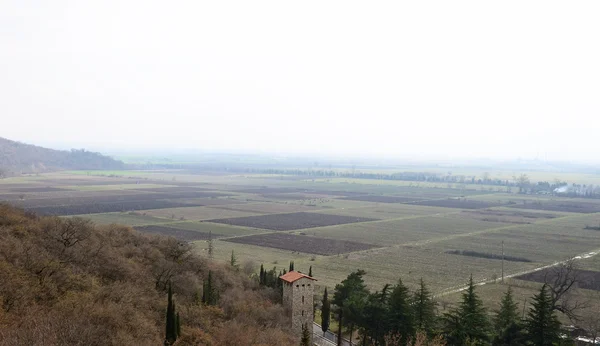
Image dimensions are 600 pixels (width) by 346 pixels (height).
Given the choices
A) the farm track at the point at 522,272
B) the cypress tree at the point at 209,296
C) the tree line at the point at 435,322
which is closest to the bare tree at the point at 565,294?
the farm track at the point at 522,272

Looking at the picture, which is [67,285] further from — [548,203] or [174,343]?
[548,203]

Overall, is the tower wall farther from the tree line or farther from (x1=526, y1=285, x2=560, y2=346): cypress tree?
(x1=526, y1=285, x2=560, y2=346): cypress tree

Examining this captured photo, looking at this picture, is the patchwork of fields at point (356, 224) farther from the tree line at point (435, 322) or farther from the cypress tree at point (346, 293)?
the tree line at point (435, 322)

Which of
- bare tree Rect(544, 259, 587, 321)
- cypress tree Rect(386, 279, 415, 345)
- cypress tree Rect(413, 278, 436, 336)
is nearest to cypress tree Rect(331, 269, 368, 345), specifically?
cypress tree Rect(386, 279, 415, 345)

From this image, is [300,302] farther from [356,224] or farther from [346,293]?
[356,224]

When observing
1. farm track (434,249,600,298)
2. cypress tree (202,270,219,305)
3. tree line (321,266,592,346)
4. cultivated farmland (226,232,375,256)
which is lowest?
cultivated farmland (226,232,375,256)

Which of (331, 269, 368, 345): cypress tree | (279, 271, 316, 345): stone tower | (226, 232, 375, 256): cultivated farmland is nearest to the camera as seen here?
(279, 271, 316, 345): stone tower

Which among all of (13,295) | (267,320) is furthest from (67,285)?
(267,320)
